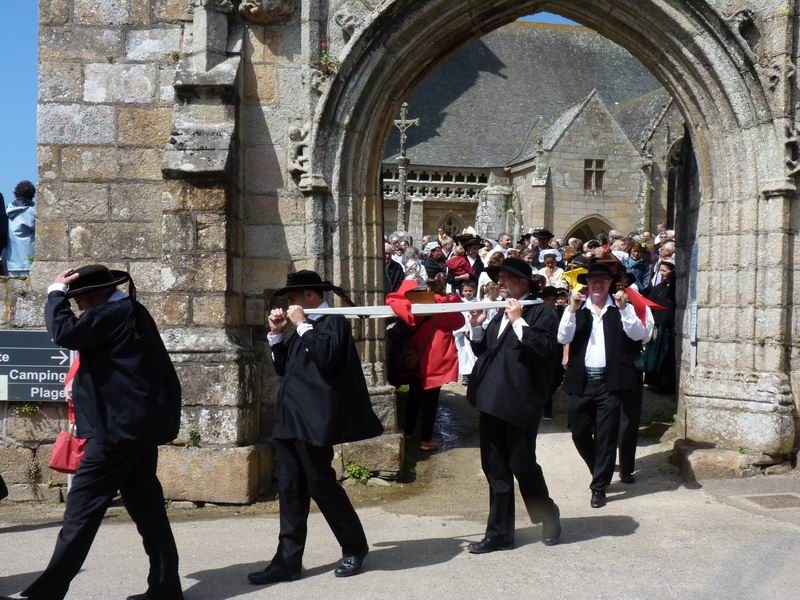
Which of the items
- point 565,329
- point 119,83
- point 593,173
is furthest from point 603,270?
point 593,173

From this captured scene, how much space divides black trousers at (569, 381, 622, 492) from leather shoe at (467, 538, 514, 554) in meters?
1.47

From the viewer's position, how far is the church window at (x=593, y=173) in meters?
31.0

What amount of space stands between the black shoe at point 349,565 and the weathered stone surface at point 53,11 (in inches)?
192

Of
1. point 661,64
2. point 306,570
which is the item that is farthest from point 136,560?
point 661,64

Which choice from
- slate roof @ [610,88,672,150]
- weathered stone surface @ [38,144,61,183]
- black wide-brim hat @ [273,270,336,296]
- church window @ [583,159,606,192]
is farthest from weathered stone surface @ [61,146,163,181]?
slate roof @ [610,88,672,150]

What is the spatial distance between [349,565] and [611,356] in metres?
2.80

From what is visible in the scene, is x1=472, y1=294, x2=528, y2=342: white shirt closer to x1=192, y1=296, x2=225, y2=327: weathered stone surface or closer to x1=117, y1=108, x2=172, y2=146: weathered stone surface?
x1=192, y1=296, x2=225, y2=327: weathered stone surface

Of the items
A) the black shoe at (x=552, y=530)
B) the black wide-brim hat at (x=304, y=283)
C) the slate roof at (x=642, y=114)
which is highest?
the slate roof at (x=642, y=114)

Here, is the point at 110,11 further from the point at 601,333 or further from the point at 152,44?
the point at 601,333

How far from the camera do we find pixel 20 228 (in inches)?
305

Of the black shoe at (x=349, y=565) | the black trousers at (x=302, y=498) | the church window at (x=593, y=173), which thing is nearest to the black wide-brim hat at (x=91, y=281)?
the black trousers at (x=302, y=498)

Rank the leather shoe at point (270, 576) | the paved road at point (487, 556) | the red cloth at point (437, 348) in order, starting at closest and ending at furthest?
the paved road at point (487, 556), the leather shoe at point (270, 576), the red cloth at point (437, 348)

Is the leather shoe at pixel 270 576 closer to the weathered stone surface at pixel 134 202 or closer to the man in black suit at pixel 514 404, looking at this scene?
the man in black suit at pixel 514 404

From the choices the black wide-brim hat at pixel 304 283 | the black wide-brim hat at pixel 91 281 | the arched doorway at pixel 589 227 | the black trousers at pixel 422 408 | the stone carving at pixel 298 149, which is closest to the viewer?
the black wide-brim hat at pixel 91 281
